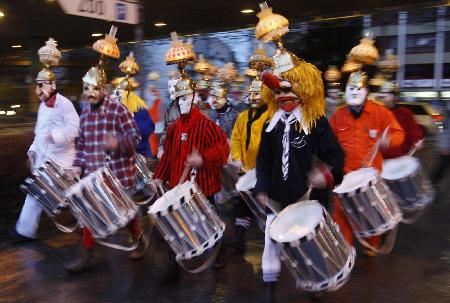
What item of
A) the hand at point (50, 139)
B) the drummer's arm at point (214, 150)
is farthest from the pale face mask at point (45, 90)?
the drummer's arm at point (214, 150)

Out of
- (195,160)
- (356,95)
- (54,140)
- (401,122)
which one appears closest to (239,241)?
(195,160)

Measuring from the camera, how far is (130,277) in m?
5.12

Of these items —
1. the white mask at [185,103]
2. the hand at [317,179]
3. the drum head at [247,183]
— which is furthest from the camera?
the drum head at [247,183]

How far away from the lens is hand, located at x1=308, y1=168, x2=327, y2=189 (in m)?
3.96

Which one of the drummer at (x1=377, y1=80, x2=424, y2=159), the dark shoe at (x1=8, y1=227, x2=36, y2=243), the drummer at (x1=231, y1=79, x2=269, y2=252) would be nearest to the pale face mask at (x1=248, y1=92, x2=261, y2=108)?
the drummer at (x1=231, y1=79, x2=269, y2=252)

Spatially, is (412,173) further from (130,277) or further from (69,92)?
(69,92)

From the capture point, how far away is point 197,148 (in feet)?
16.1

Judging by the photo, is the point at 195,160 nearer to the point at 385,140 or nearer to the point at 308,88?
the point at 308,88

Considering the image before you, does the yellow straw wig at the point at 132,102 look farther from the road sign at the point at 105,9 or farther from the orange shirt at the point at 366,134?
the orange shirt at the point at 366,134

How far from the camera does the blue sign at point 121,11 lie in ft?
21.7

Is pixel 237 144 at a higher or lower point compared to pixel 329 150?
lower

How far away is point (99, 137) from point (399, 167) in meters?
3.32

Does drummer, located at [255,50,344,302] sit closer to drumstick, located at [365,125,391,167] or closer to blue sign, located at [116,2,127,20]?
drumstick, located at [365,125,391,167]

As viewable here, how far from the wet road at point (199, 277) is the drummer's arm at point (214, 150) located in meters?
1.10
